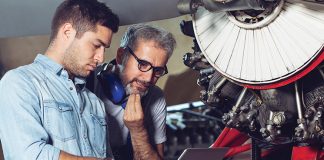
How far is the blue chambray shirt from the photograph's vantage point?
4.09ft

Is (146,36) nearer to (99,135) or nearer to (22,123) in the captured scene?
(99,135)

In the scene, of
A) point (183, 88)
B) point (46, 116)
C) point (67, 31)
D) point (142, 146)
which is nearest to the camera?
point (46, 116)

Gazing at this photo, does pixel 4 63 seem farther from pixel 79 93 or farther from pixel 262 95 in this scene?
pixel 262 95

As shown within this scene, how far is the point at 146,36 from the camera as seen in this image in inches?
68.4

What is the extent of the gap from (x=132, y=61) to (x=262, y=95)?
1.85 feet

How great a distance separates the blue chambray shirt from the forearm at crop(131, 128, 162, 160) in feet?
0.57

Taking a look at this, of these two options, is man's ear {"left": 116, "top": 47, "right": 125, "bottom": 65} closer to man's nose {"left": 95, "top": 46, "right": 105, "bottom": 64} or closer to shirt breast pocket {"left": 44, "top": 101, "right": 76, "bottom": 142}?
man's nose {"left": 95, "top": 46, "right": 105, "bottom": 64}

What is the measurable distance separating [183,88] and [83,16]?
757mm

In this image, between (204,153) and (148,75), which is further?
(148,75)

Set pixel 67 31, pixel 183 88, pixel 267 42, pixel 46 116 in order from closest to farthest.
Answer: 1. pixel 267 42
2. pixel 46 116
3. pixel 67 31
4. pixel 183 88

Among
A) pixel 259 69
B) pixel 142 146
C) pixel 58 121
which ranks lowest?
pixel 142 146

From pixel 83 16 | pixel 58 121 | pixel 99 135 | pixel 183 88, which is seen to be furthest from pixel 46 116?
pixel 183 88

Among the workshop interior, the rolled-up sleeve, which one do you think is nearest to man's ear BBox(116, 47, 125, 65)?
the workshop interior

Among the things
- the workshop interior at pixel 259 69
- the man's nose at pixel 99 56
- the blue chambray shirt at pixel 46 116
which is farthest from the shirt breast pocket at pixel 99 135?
the workshop interior at pixel 259 69
